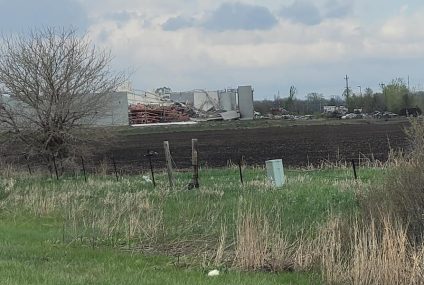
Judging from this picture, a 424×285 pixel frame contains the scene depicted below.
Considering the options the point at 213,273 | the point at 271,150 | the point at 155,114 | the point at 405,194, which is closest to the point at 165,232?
the point at 213,273

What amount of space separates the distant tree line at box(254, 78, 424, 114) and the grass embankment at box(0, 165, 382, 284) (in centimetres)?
11108

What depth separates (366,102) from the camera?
151875mm

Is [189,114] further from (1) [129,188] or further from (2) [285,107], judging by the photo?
(1) [129,188]

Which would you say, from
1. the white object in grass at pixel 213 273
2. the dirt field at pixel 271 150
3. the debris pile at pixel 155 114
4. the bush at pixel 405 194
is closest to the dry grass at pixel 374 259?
the bush at pixel 405 194

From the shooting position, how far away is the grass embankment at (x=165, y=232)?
8336 millimetres

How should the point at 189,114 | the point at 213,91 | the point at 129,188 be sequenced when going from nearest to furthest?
the point at 129,188 → the point at 189,114 → the point at 213,91

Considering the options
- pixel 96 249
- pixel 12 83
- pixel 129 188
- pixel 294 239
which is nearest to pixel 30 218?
pixel 129 188

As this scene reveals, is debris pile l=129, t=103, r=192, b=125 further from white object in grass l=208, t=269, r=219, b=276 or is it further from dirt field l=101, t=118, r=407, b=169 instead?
white object in grass l=208, t=269, r=219, b=276

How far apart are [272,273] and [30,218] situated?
865 cm

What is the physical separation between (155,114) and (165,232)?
10715cm

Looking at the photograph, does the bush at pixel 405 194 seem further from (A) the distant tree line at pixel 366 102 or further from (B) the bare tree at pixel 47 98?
(A) the distant tree line at pixel 366 102

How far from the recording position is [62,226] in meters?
13.4

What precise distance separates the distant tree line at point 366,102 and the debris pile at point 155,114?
133 feet

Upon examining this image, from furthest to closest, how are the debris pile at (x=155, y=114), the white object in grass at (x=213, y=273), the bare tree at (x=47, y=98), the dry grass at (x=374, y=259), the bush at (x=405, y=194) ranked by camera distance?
the debris pile at (x=155, y=114) < the bare tree at (x=47, y=98) < the bush at (x=405, y=194) < the white object in grass at (x=213, y=273) < the dry grass at (x=374, y=259)
